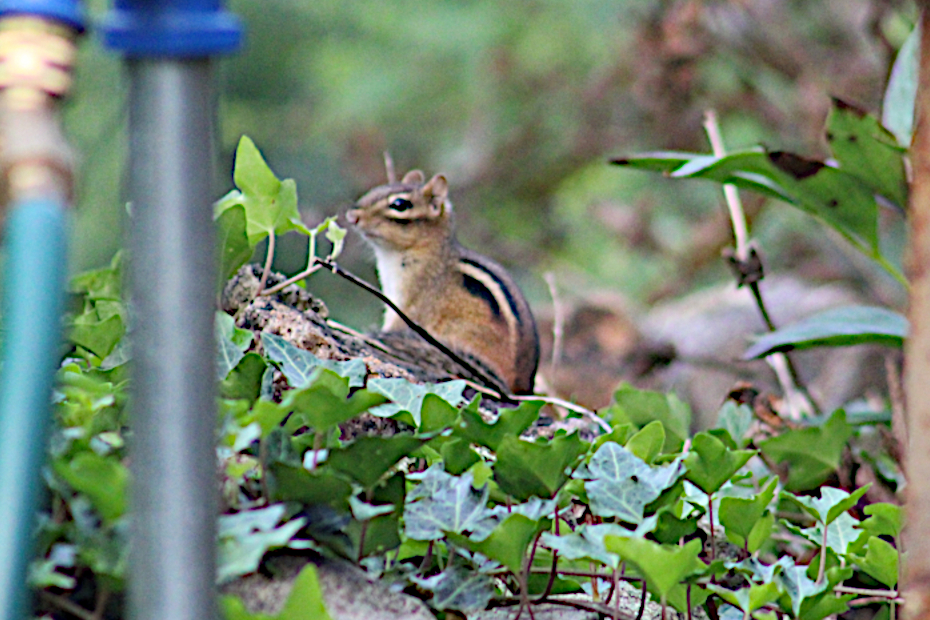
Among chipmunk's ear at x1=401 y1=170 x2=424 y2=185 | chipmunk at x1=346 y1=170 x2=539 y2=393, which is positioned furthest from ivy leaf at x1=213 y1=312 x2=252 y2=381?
chipmunk's ear at x1=401 y1=170 x2=424 y2=185

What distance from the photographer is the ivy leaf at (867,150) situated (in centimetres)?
191

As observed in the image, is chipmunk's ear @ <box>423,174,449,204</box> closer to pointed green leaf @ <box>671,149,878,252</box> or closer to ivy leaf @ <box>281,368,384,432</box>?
pointed green leaf @ <box>671,149,878,252</box>

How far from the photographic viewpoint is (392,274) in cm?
360

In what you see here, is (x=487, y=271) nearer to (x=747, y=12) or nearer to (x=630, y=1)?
(x=747, y=12)

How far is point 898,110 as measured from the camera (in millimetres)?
2252

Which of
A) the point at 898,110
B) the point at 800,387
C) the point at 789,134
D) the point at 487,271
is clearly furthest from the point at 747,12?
the point at 800,387

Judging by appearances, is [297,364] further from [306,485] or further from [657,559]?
[657,559]

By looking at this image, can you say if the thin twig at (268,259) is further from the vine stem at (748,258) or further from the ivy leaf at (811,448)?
the vine stem at (748,258)

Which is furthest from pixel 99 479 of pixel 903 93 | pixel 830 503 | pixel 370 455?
pixel 903 93

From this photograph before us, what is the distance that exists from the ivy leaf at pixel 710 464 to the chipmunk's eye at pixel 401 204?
8.19 feet

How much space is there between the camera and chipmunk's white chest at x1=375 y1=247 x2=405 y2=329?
3529 mm

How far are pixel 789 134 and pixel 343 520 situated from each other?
4.33 m

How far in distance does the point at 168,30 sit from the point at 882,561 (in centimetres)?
88

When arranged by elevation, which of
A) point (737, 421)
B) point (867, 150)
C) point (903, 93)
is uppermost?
point (903, 93)
